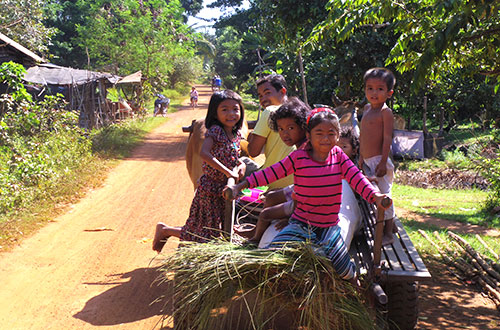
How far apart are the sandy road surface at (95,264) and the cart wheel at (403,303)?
1966 mm

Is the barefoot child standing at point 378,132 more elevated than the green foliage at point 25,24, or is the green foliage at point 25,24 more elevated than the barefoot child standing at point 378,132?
the green foliage at point 25,24

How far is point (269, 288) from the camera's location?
102 inches

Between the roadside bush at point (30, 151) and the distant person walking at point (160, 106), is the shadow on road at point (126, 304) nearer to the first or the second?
the roadside bush at point (30, 151)

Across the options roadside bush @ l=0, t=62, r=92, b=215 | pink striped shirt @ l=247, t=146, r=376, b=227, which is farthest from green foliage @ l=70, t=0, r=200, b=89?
pink striped shirt @ l=247, t=146, r=376, b=227

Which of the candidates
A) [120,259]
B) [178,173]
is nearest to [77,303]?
[120,259]

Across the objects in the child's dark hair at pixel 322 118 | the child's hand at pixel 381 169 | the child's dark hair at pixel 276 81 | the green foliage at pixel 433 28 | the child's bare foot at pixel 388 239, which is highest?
the green foliage at pixel 433 28

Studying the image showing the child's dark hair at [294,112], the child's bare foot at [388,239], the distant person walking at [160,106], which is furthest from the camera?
the distant person walking at [160,106]

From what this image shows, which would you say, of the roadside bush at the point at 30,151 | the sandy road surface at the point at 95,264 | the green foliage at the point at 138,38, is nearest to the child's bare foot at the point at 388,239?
the sandy road surface at the point at 95,264

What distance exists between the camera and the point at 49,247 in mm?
6156

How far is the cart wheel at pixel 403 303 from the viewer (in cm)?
358

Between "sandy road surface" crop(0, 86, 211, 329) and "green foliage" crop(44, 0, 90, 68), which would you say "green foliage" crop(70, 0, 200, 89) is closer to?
"green foliage" crop(44, 0, 90, 68)

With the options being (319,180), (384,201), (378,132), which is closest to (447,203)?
(378,132)

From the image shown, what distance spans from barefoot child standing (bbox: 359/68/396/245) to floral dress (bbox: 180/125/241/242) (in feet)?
3.91

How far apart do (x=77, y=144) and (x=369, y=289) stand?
30.6 ft
